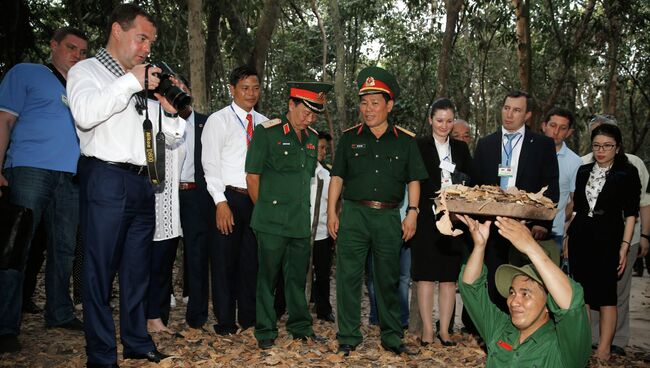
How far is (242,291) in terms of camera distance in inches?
211

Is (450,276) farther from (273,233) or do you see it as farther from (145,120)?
(145,120)

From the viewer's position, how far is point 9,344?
414 centimetres

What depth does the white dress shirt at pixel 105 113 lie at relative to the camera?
11.5ft

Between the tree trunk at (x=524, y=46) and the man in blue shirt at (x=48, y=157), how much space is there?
25.1ft

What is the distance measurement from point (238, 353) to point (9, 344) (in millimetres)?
1523

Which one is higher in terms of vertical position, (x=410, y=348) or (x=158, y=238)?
(x=158, y=238)

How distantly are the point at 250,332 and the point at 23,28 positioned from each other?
394 cm

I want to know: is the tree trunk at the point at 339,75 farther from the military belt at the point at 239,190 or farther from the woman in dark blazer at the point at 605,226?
the woman in dark blazer at the point at 605,226

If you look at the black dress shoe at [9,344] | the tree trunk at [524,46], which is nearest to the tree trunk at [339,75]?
the tree trunk at [524,46]

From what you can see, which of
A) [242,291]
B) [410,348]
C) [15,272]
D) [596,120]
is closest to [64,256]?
[15,272]

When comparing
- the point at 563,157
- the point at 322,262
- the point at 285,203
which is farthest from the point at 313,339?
the point at 563,157

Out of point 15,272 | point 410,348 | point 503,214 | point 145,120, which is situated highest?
point 145,120

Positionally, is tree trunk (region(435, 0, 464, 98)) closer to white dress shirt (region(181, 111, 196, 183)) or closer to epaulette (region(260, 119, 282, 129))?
epaulette (region(260, 119, 282, 129))

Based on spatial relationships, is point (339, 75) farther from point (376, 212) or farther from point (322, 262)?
point (376, 212)
